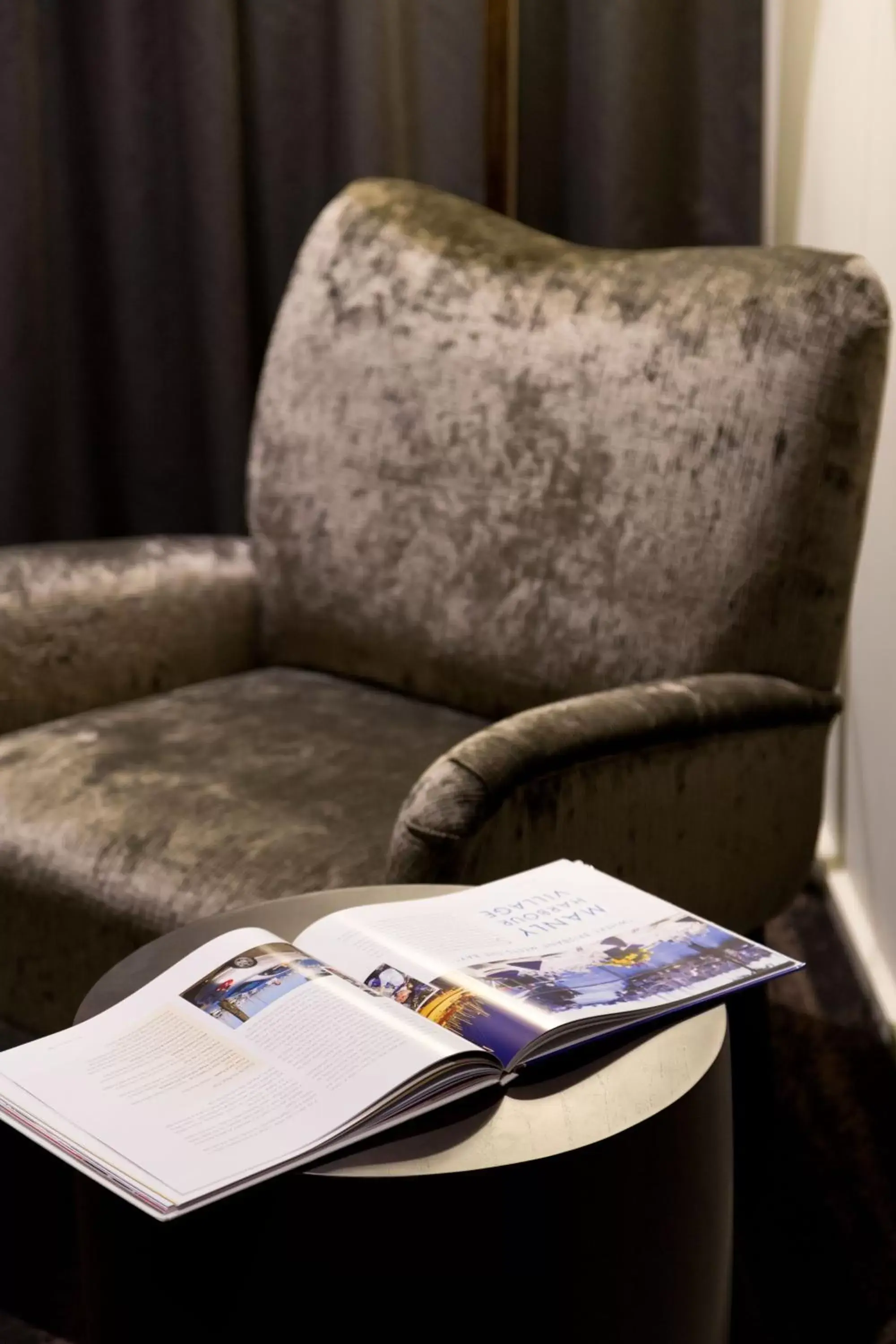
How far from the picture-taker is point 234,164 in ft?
7.48

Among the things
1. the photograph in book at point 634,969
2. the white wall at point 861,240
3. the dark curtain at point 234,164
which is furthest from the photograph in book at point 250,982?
the dark curtain at point 234,164

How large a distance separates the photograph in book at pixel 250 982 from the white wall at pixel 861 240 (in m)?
1.10

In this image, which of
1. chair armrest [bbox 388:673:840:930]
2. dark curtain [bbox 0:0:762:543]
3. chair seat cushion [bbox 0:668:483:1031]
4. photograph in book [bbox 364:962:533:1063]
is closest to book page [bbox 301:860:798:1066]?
photograph in book [bbox 364:962:533:1063]

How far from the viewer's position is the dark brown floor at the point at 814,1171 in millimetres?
1340

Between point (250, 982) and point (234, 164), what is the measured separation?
67.0 inches

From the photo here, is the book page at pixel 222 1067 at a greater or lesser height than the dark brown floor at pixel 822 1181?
greater

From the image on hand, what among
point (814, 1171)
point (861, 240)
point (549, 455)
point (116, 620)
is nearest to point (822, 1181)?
point (814, 1171)

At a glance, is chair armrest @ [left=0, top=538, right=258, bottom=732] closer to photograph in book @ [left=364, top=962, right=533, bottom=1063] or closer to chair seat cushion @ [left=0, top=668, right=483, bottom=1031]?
chair seat cushion @ [left=0, top=668, right=483, bottom=1031]

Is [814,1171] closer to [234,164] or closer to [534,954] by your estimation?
[534,954]

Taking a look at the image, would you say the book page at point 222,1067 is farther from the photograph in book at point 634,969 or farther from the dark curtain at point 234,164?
the dark curtain at point 234,164

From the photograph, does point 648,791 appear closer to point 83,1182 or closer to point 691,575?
point 691,575

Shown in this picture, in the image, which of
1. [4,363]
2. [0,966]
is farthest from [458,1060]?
[4,363]

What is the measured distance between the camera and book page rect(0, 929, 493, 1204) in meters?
0.78

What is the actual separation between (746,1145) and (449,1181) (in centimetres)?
87
